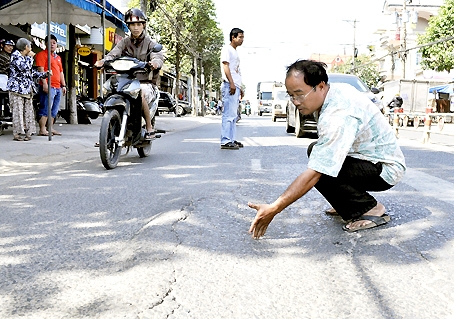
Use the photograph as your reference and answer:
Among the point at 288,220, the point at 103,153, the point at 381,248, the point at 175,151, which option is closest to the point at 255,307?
the point at 381,248

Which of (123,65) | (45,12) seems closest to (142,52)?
(123,65)

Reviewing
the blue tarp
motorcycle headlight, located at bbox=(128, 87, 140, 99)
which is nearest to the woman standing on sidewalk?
motorcycle headlight, located at bbox=(128, 87, 140, 99)

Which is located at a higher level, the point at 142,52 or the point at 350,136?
the point at 142,52

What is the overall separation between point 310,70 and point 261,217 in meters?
0.83

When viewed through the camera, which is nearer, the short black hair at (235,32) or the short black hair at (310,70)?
the short black hair at (310,70)

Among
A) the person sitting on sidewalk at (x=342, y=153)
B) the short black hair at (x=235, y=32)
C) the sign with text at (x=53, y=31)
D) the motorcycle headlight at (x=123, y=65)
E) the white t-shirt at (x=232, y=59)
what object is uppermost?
the sign with text at (x=53, y=31)

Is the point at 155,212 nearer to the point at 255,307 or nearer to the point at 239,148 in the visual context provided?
the point at 255,307

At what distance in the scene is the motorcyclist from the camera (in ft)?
21.4

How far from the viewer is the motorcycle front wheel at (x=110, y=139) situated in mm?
5641

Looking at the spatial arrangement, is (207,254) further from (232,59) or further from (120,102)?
(232,59)

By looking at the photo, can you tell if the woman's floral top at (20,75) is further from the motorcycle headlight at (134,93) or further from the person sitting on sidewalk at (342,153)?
the person sitting on sidewalk at (342,153)

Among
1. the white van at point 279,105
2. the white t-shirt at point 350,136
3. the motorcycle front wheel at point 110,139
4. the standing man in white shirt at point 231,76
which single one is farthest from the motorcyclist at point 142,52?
the white van at point 279,105

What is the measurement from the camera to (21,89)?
872 cm

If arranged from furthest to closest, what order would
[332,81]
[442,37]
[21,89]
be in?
[442,37] < [332,81] < [21,89]
